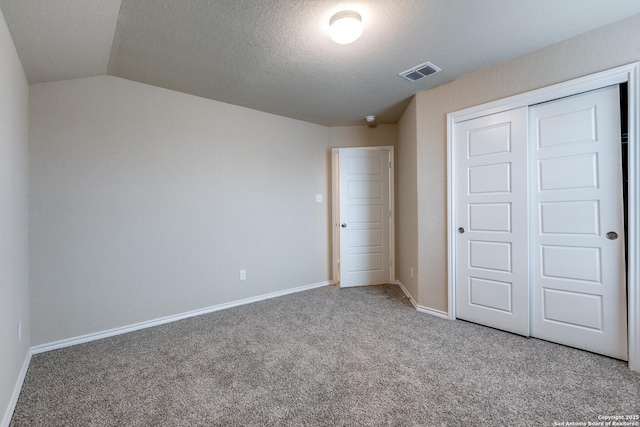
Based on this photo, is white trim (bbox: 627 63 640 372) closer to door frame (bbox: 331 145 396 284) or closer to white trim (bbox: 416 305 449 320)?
white trim (bbox: 416 305 449 320)

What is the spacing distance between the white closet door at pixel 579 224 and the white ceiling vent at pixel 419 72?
3.02ft

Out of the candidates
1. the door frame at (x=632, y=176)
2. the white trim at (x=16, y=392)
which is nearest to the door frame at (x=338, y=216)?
the door frame at (x=632, y=176)

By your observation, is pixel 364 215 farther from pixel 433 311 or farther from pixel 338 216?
pixel 433 311

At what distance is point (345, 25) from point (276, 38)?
0.57 metres

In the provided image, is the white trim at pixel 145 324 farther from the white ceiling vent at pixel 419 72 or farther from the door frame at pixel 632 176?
the door frame at pixel 632 176

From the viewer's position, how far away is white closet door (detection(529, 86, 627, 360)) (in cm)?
198

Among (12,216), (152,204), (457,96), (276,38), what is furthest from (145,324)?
(457,96)

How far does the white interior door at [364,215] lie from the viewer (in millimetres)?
4031

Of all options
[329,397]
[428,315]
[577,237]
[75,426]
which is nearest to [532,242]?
[577,237]

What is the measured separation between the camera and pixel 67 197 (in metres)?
2.32

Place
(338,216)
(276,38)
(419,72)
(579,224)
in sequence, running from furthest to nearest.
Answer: (338,216), (419,72), (579,224), (276,38)

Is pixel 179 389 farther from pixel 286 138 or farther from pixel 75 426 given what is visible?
pixel 286 138

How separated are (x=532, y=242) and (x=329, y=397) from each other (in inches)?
83.1

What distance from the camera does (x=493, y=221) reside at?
2.54 meters
